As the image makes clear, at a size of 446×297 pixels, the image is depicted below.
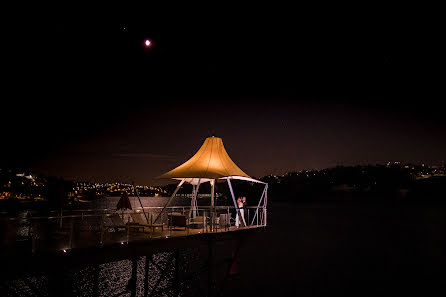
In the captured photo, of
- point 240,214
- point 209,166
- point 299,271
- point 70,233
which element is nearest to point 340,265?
point 299,271

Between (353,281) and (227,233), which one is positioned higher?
(227,233)

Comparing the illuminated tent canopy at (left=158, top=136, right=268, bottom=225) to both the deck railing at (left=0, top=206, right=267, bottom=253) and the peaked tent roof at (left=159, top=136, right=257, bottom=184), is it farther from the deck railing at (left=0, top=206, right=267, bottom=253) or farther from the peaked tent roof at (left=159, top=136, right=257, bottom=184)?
the deck railing at (left=0, top=206, right=267, bottom=253)

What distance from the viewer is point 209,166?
2148 cm

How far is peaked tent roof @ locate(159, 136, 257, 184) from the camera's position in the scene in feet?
68.3

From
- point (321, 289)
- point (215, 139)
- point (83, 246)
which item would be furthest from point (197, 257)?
point (83, 246)

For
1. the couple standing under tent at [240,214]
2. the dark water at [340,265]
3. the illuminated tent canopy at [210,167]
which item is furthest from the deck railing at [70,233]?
the dark water at [340,265]

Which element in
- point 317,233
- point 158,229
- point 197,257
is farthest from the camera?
point 317,233

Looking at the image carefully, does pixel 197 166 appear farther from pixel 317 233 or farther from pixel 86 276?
pixel 317 233

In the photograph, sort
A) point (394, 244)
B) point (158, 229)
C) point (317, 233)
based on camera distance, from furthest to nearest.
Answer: point (317, 233)
point (394, 244)
point (158, 229)

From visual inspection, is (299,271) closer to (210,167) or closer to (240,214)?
(240,214)

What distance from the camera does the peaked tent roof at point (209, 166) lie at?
2081 centimetres

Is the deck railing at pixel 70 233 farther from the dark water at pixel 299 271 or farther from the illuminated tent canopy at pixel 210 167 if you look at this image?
the dark water at pixel 299 271

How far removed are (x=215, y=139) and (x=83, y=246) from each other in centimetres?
1098

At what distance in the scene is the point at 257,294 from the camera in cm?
3105
